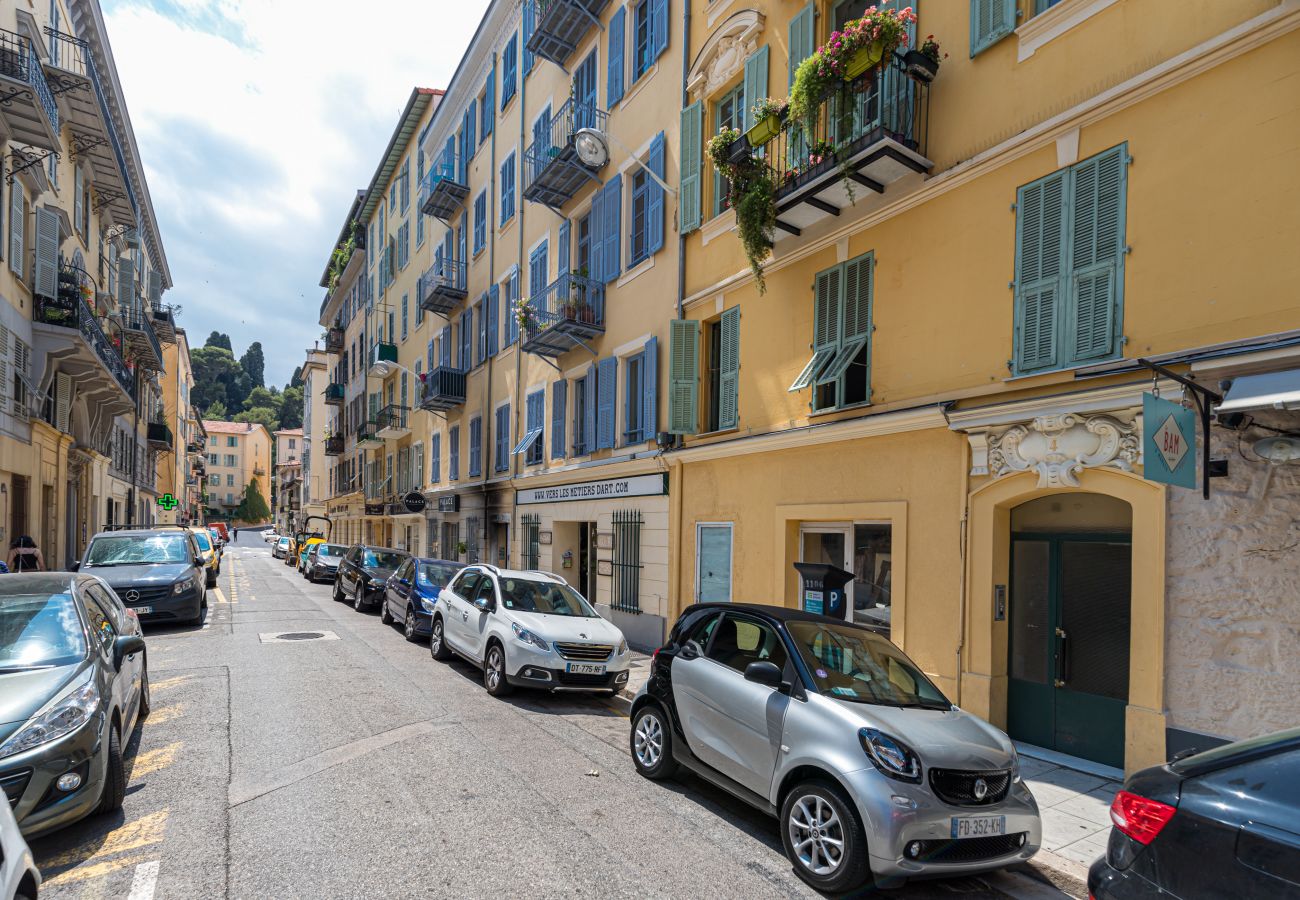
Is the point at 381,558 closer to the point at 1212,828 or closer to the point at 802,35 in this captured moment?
the point at 802,35

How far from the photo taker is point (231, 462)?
109500mm

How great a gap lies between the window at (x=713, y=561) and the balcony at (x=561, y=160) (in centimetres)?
846

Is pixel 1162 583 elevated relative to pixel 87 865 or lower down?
elevated

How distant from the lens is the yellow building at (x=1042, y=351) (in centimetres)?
610

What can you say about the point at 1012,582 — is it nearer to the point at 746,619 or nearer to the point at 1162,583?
the point at 1162,583

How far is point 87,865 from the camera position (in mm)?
4418

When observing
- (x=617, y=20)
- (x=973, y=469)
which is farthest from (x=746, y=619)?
(x=617, y=20)

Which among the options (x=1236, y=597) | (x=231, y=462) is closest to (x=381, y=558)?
(x=1236, y=597)

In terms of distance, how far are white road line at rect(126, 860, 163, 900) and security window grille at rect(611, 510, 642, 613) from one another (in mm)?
10288

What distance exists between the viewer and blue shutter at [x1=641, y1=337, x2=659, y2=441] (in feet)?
45.9

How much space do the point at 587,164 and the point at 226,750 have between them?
1315 centimetres

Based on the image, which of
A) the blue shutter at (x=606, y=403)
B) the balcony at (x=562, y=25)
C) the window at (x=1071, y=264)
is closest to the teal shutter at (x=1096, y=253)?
the window at (x=1071, y=264)

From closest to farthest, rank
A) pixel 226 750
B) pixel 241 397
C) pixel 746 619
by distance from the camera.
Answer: pixel 746 619
pixel 226 750
pixel 241 397

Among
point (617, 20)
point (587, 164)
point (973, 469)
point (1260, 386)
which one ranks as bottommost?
point (973, 469)
